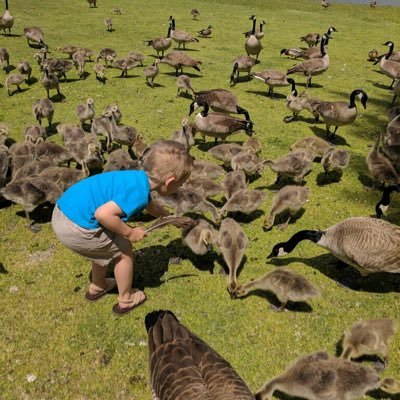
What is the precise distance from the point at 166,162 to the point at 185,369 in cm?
216

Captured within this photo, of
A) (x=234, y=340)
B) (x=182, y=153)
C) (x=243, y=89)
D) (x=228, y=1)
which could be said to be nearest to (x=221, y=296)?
(x=234, y=340)

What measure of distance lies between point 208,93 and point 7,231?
6.90 m

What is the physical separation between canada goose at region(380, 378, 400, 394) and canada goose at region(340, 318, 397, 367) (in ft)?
1.40

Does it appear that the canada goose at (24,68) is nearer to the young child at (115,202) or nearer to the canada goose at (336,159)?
the young child at (115,202)

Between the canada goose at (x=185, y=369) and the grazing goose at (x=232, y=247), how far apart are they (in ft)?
6.43

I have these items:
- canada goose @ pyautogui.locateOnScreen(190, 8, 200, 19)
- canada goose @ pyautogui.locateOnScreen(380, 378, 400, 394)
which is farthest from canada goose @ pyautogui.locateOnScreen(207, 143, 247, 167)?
canada goose @ pyautogui.locateOnScreen(190, 8, 200, 19)

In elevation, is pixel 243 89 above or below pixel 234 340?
above

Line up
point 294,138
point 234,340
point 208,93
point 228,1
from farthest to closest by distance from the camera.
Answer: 1. point 228,1
2. point 208,93
3. point 294,138
4. point 234,340

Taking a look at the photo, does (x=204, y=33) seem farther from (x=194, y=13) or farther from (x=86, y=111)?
(x=86, y=111)

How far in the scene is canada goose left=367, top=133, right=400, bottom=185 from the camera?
25.1 ft

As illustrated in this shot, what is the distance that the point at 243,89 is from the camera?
14219 millimetres

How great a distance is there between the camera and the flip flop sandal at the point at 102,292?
5.45 meters

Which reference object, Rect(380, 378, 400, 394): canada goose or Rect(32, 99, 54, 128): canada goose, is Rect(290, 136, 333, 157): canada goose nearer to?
Rect(380, 378, 400, 394): canada goose

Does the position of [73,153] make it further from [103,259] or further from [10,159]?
[103,259]
